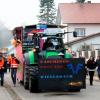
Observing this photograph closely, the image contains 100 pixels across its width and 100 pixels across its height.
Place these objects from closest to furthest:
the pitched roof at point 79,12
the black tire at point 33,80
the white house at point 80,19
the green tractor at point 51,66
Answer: the green tractor at point 51,66, the black tire at point 33,80, the white house at point 80,19, the pitched roof at point 79,12

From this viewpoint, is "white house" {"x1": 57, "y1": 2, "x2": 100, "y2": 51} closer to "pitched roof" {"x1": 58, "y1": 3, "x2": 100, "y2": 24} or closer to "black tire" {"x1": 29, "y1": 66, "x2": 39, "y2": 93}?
"pitched roof" {"x1": 58, "y1": 3, "x2": 100, "y2": 24}

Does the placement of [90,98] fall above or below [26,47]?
below

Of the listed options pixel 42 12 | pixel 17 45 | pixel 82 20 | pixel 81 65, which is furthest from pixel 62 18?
pixel 81 65

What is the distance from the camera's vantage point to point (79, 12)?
77.2 m

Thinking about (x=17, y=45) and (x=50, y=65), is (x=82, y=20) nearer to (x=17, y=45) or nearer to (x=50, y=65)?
(x=17, y=45)

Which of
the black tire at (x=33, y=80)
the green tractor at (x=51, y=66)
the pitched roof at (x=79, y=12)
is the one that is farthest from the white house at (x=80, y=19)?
the black tire at (x=33, y=80)

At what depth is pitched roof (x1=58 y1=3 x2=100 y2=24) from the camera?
75312 millimetres

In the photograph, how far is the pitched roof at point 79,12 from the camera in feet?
247

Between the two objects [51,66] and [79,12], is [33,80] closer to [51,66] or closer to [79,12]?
[51,66]

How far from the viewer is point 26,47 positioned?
24.4 metres

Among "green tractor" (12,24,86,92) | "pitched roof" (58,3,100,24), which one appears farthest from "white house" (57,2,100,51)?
"green tractor" (12,24,86,92)

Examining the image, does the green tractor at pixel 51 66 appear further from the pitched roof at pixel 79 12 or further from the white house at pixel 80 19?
the pitched roof at pixel 79 12

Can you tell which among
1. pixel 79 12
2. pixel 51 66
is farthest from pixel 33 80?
pixel 79 12

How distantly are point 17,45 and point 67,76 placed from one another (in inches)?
265
